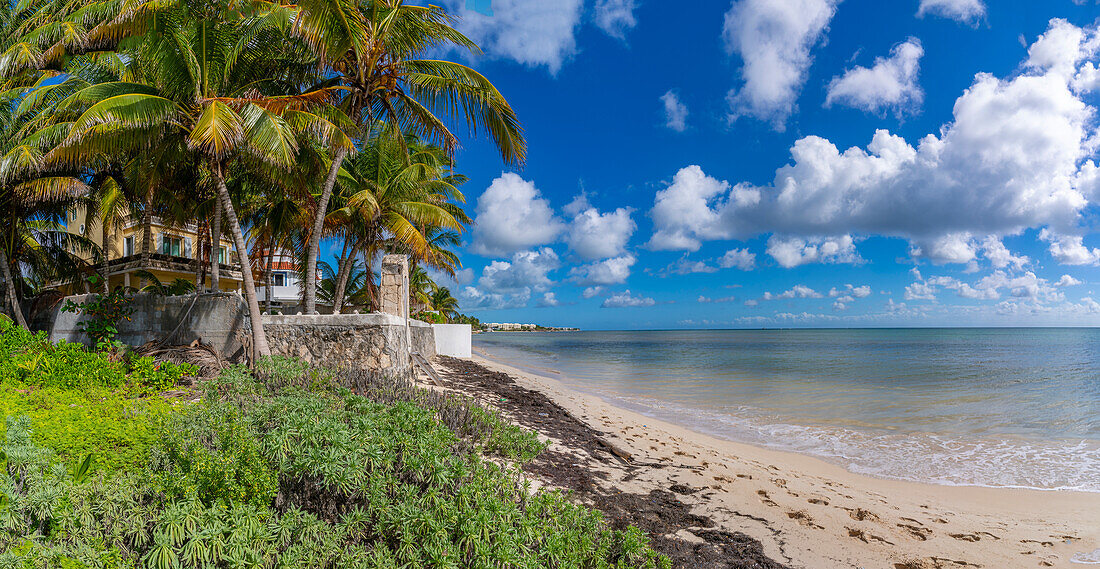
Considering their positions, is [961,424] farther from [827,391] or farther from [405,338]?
[405,338]

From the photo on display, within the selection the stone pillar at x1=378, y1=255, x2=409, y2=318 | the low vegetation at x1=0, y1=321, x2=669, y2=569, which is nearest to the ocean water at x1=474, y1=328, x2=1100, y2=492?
the stone pillar at x1=378, y1=255, x2=409, y2=318

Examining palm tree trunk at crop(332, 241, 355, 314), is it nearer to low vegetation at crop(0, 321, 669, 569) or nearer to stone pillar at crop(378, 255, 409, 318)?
stone pillar at crop(378, 255, 409, 318)

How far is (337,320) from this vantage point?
9.34 m

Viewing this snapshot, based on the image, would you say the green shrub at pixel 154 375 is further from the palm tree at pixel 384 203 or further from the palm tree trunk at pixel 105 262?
the palm tree at pixel 384 203

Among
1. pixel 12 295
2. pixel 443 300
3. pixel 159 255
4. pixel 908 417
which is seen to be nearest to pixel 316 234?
pixel 12 295

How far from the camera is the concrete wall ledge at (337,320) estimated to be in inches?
364

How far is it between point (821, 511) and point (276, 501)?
16.1ft

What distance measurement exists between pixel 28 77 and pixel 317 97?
13084 mm

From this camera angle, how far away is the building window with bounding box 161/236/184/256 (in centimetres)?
2622

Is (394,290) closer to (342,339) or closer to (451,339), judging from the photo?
(342,339)

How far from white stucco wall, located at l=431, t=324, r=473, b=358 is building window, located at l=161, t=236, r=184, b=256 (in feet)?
51.5

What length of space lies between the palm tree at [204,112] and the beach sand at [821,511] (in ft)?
20.3

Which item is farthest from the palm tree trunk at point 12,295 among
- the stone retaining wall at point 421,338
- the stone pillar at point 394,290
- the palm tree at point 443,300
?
the palm tree at point 443,300

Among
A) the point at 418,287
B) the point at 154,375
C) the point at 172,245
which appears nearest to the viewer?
the point at 154,375
